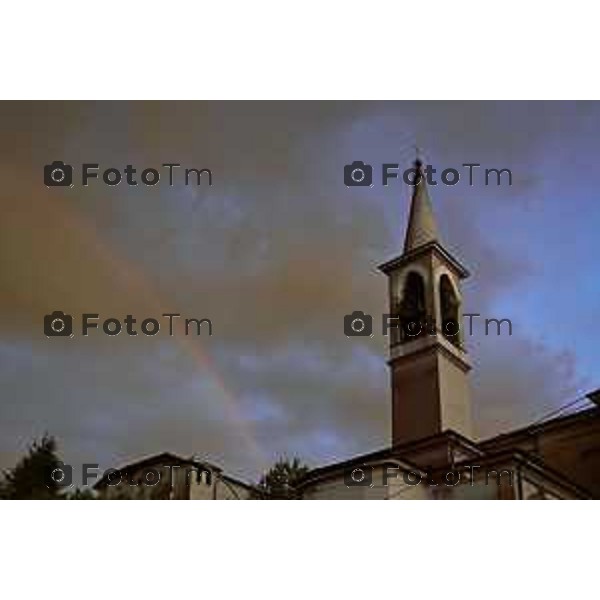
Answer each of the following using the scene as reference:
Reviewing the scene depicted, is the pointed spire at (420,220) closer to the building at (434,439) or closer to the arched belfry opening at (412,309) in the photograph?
the building at (434,439)

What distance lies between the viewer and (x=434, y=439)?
7.33 m

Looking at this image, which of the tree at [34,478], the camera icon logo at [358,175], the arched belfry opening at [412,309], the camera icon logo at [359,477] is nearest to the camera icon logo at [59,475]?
the tree at [34,478]

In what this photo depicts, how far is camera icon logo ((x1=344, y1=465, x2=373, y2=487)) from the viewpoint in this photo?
23.5ft

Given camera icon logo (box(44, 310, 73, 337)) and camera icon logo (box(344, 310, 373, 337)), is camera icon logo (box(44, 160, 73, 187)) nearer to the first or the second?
camera icon logo (box(44, 310, 73, 337))

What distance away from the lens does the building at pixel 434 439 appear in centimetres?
709

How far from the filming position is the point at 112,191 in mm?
7391

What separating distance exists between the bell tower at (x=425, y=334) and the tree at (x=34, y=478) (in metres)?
1.95

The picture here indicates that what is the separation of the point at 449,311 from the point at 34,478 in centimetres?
260
